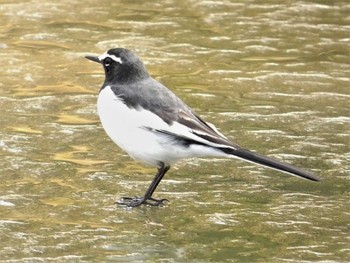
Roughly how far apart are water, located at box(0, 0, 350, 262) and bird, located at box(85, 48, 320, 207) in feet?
1.16

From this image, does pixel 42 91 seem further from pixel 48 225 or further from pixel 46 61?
pixel 48 225

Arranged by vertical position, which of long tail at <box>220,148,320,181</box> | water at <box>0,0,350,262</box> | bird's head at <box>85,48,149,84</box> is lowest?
water at <box>0,0,350,262</box>

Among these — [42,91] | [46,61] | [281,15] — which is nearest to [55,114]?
[42,91]

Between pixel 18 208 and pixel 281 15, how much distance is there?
20.4 feet

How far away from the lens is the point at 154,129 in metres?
7.14

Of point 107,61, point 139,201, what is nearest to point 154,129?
point 139,201

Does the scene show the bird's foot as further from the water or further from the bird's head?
the bird's head

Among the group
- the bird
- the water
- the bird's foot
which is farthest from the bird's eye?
the bird's foot

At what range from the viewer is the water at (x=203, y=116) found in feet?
22.1

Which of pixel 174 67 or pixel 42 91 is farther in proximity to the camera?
pixel 174 67

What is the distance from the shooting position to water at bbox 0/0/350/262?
6.75m

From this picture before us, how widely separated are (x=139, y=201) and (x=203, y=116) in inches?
86.3

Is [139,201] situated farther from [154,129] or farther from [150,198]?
[154,129]

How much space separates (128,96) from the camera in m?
7.38
